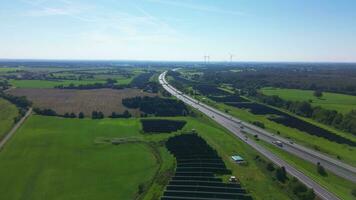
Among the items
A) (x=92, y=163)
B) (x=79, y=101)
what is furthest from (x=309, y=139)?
(x=79, y=101)

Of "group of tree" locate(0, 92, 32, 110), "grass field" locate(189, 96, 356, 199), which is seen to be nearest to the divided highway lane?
"grass field" locate(189, 96, 356, 199)

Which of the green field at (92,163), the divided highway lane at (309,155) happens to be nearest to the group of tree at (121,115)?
the green field at (92,163)

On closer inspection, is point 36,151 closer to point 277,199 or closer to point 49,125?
point 49,125

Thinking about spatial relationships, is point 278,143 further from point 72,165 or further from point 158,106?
point 158,106

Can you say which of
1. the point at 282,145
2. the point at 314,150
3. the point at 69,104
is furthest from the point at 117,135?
the point at 69,104

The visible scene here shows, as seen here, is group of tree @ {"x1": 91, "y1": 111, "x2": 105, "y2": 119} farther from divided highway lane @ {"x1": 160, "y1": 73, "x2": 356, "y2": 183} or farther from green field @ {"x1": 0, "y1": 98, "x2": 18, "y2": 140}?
divided highway lane @ {"x1": 160, "y1": 73, "x2": 356, "y2": 183}

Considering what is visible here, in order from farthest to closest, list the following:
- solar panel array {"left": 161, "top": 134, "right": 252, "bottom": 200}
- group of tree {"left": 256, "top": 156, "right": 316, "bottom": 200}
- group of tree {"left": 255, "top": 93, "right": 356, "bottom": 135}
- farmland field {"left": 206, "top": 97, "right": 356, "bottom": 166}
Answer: group of tree {"left": 255, "top": 93, "right": 356, "bottom": 135}, farmland field {"left": 206, "top": 97, "right": 356, "bottom": 166}, solar panel array {"left": 161, "top": 134, "right": 252, "bottom": 200}, group of tree {"left": 256, "top": 156, "right": 316, "bottom": 200}

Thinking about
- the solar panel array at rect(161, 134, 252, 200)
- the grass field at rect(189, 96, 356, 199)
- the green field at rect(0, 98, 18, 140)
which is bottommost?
the grass field at rect(189, 96, 356, 199)
